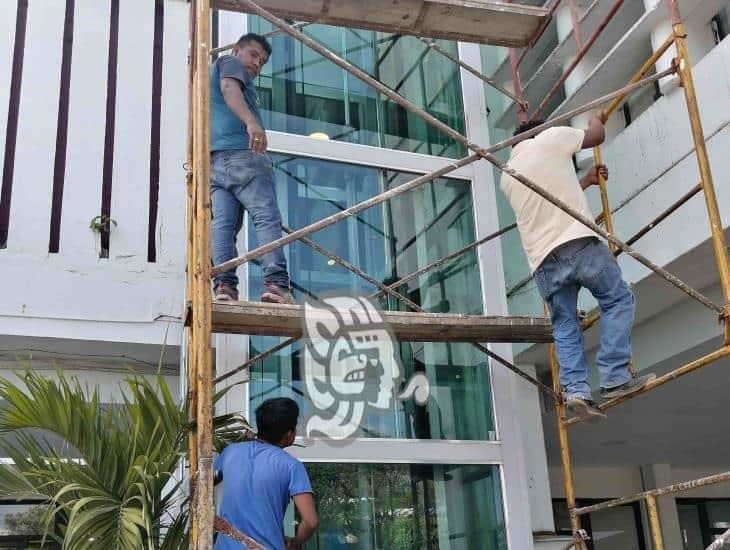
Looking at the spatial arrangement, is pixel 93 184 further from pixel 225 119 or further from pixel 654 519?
pixel 654 519

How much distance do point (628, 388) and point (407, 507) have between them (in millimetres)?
1660

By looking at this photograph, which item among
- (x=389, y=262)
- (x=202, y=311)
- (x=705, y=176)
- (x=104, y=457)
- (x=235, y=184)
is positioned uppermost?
(x=235, y=184)

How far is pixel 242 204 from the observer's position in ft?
15.7

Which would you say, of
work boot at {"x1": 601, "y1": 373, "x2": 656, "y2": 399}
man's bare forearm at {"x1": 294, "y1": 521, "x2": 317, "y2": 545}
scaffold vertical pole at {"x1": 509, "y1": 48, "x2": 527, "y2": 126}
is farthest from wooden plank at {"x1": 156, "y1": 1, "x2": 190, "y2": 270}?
work boot at {"x1": 601, "y1": 373, "x2": 656, "y2": 399}

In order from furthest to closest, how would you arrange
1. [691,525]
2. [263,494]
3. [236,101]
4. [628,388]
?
[691,525]
[236,101]
[628,388]
[263,494]

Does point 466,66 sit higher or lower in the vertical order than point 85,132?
higher

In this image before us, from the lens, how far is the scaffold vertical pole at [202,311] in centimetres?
343

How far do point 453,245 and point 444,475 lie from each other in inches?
64.1

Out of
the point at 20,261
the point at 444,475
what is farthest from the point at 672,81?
the point at 20,261

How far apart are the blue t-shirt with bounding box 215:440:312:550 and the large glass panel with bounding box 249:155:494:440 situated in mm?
1500

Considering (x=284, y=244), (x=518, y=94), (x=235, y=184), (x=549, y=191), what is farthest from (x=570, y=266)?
(x=518, y=94)

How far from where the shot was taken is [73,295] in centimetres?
571

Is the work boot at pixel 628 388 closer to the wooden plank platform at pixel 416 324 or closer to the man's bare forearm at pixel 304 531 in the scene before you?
the wooden plank platform at pixel 416 324

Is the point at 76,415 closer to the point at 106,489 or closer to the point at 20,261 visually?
the point at 106,489
